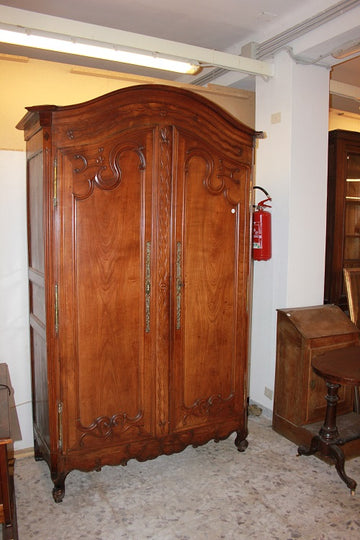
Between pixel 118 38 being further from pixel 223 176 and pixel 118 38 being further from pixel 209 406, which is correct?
pixel 209 406

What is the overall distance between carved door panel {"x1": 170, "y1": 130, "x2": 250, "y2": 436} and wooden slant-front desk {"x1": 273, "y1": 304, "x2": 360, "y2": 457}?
444mm

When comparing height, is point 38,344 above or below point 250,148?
below

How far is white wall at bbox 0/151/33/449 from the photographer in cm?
286

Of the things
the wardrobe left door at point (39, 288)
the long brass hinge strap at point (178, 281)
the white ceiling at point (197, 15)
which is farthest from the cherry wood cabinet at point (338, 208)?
the wardrobe left door at point (39, 288)

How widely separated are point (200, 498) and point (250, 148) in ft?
7.18

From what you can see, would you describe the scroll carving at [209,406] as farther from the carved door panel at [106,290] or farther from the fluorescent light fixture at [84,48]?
the fluorescent light fixture at [84,48]

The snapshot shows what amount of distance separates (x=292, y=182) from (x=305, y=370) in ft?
4.57

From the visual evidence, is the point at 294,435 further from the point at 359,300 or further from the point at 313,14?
the point at 313,14

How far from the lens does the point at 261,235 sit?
10.8 feet

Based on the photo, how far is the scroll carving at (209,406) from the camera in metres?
2.81

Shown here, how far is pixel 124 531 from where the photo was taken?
7.48 feet

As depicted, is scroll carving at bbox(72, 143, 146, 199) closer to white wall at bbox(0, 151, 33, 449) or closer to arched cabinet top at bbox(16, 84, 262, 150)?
arched cabinet top at bbox(16, 84, 262, 150)

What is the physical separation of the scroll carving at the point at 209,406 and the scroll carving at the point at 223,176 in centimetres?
129

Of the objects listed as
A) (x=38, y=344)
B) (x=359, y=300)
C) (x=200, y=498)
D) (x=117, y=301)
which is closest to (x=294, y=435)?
(x=200, y=498)
